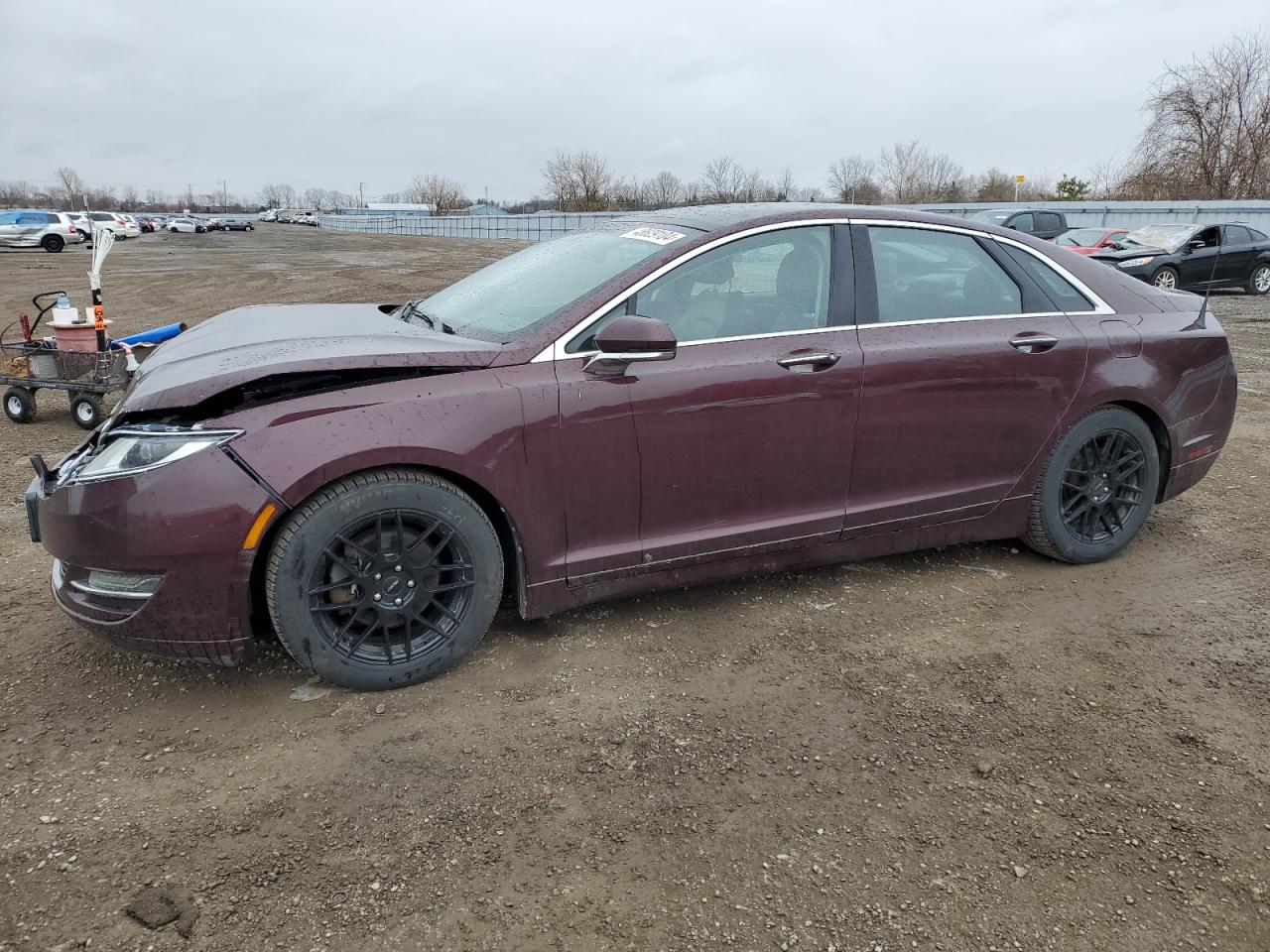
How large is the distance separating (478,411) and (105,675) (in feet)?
5.31

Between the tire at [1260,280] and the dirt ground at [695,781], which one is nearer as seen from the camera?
the dirt ground at [695,781]

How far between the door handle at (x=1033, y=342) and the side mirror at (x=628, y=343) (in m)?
1.65

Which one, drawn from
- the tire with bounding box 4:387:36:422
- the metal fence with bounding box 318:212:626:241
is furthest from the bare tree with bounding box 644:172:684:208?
the tire with bounding box 4:387:36:422

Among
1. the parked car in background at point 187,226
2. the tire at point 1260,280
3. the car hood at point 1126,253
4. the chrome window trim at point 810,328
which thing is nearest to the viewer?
the chrome window trim at point 810,328

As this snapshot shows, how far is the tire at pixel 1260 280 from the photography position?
59.4ft

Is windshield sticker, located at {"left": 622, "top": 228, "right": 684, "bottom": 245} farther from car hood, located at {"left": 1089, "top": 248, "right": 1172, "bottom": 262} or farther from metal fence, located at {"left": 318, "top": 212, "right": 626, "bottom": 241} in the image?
metal fence, located at {"left": 318, "top": 212, "right": 626, "bottom": 241}

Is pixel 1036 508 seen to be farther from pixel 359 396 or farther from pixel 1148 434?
pixel 359 396

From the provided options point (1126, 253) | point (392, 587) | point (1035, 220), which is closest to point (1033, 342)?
point (392, 587)

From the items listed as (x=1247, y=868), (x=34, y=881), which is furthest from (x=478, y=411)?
(x=1247, y=868)

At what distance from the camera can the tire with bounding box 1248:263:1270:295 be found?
59.4 feet

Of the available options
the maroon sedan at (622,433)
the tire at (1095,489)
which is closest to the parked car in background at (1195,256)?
the tire at (1095,489)

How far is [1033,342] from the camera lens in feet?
12.8

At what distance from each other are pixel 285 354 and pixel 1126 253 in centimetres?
1787

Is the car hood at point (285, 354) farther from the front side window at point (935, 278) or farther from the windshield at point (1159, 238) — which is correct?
the windshield at point (1159, 238)
